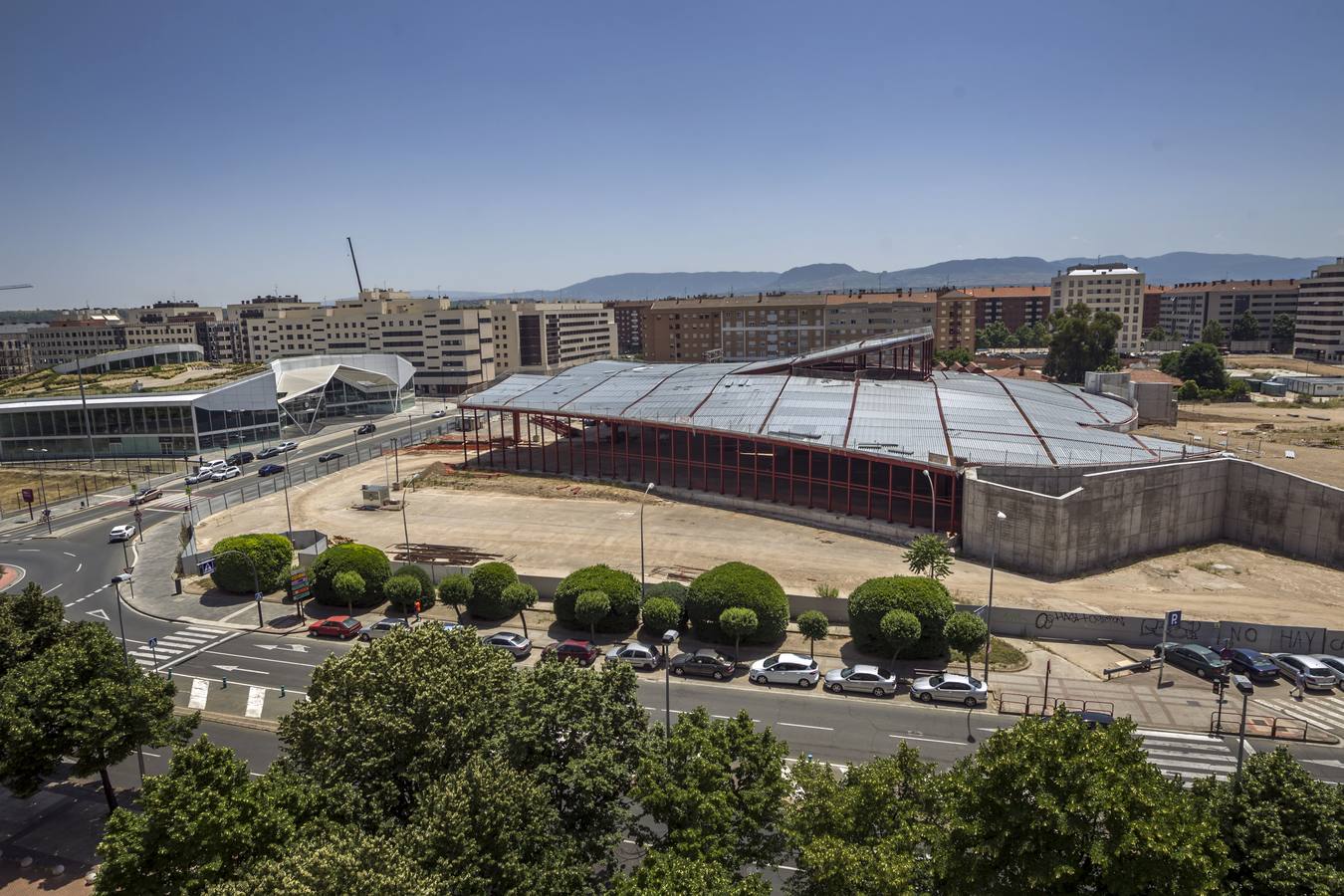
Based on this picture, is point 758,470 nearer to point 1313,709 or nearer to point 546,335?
point 1313,709

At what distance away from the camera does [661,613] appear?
3822cm

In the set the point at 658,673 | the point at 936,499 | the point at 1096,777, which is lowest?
the point at 658,673

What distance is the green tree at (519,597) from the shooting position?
41188 mm

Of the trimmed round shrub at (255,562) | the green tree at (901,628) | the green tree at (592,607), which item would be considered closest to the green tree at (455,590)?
the green tree at (592,607)

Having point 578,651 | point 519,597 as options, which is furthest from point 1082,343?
point 578,651

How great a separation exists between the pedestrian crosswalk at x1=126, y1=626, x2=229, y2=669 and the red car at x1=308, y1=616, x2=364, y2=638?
5.44 m


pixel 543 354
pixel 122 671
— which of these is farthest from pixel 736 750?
pixel 543 354

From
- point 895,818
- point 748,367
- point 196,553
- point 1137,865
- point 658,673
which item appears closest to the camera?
point 1137,865

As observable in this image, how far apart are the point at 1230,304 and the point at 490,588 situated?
205m

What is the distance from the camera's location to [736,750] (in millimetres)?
19141

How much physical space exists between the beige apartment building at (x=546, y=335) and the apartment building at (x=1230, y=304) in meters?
128

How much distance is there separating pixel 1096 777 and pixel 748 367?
224 ft

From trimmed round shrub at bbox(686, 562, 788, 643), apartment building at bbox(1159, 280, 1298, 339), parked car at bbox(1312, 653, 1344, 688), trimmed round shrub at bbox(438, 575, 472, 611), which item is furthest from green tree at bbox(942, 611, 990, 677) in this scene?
apartment building at bbox(1159, 280, 1298, 339)

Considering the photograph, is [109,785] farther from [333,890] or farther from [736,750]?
[736,750]
